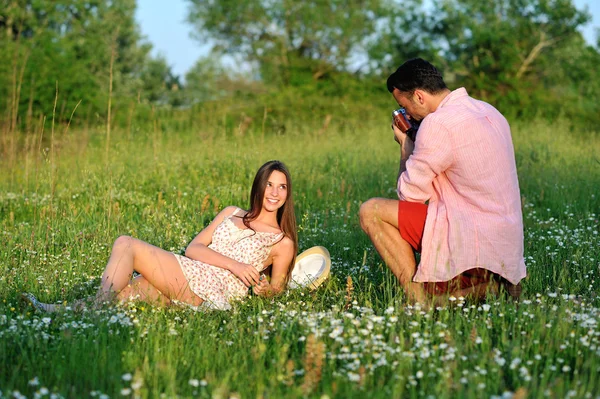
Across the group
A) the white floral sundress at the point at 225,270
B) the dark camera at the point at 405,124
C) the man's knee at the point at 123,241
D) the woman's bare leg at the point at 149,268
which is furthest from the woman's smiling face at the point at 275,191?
the man's knee at the point at 123,241

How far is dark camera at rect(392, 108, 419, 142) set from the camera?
5.54 meters

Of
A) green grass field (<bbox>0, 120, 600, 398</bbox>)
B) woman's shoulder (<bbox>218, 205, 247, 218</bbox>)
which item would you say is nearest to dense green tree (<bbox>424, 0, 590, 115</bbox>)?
green grass field (<bbox>0, 120, 600, 398</bbox>)

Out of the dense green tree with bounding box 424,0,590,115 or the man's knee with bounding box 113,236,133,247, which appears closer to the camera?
the man's knee with bounding box 113,236,133,247

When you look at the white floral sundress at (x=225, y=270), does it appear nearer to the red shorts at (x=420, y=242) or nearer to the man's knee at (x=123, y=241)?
the man's knee at (x=123, y=241)

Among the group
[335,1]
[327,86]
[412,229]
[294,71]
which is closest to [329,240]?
[412,229]

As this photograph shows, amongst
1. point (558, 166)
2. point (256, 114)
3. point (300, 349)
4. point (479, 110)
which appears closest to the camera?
point (300, 349)

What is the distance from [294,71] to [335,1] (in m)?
9.19

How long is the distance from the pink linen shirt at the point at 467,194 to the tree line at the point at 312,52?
26.5 feet

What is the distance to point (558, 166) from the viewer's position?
10.3 meters

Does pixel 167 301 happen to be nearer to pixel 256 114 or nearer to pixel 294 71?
pixel 256 114

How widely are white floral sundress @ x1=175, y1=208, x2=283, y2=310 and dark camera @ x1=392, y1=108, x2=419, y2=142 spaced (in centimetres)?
125

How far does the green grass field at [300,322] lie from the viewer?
3598 mm

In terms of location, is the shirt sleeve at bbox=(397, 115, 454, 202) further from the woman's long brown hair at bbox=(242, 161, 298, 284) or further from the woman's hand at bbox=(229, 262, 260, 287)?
the woman's hand at bbox=(229, 262, 260, 287)

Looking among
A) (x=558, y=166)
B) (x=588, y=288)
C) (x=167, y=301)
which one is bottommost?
(x=167, y=301)
